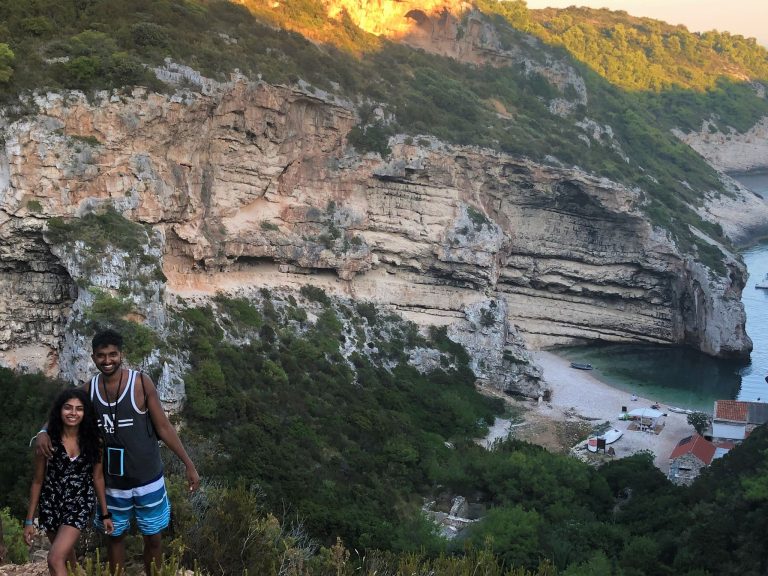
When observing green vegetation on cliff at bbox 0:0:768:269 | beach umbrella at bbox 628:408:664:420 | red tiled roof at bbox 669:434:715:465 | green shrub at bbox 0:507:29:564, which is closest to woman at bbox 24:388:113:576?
green shrub at bbox 0:507:29:564

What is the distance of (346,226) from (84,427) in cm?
3416

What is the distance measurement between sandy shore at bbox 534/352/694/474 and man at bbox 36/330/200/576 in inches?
1193

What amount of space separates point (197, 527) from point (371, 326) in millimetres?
29993

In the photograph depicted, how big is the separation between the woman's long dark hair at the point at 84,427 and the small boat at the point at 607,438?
1236 inches

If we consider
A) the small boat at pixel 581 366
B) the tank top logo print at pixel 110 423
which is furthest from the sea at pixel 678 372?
the tank top logo print at pixel 110 423

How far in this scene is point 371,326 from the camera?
40.8 metres

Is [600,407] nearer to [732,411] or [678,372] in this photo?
[732,411]

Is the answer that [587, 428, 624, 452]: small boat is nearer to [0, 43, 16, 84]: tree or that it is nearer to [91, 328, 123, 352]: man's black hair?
[0, 43, 16, 84]: tree

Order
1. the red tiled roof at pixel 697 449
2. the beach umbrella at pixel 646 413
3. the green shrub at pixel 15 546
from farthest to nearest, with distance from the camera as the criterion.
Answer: the beach umbrella at pixel 646 413
the red tiled roof at pixel 697 449
the green shrub at pixel 15 546

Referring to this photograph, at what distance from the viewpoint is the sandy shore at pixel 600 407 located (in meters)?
37.4

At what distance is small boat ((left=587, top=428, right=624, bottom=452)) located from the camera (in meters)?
36.4

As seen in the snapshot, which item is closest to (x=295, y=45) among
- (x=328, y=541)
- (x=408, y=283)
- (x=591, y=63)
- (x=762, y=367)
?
(x=408, y=283)

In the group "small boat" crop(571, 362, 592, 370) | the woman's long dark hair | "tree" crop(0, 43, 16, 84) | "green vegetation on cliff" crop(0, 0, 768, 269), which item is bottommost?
"small boat" crop(571, 362, 592, 370)

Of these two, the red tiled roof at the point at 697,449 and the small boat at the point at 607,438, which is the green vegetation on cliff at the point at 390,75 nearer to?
the small boat at the point at 607,438
